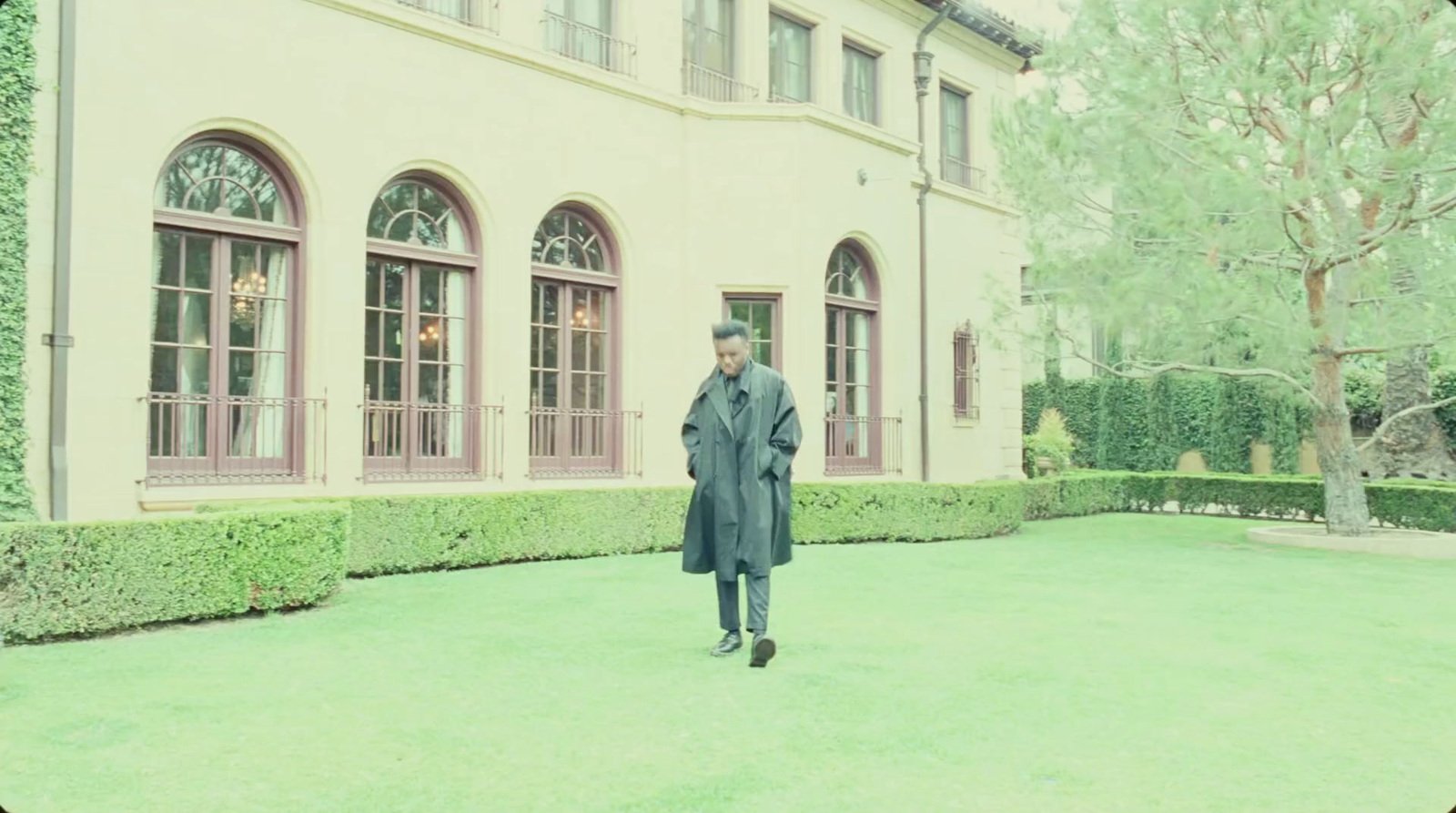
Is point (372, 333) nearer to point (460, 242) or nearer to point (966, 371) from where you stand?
point (460, 242)

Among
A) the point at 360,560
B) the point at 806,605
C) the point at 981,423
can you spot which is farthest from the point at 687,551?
the point at 981,423

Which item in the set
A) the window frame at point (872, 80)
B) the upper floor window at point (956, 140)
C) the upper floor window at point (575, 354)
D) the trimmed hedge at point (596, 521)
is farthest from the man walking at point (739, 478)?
the upper floor window at point (956, 140)

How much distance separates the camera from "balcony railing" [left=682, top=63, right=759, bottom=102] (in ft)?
45.0

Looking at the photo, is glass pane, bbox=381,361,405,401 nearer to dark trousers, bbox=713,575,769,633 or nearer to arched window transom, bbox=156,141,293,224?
arched window transom, bbox=156,141,293,224

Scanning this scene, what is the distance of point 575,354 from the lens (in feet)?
40.9

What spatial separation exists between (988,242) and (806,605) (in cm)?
1174

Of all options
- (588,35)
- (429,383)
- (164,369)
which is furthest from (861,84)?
(164,369)

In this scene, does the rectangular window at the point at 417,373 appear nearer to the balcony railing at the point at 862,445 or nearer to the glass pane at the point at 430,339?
the glass pane at the point at 430,339

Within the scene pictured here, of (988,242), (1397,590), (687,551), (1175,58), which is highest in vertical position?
(1175,58)

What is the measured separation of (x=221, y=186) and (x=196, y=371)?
65.6 inches

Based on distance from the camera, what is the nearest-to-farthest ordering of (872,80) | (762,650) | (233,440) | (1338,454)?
(762,650), (233,440), (1338,454), (872,80)

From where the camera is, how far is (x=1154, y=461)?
80.6 feet

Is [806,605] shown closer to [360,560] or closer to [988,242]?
[360,560]

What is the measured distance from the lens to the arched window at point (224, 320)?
9.08 meters
